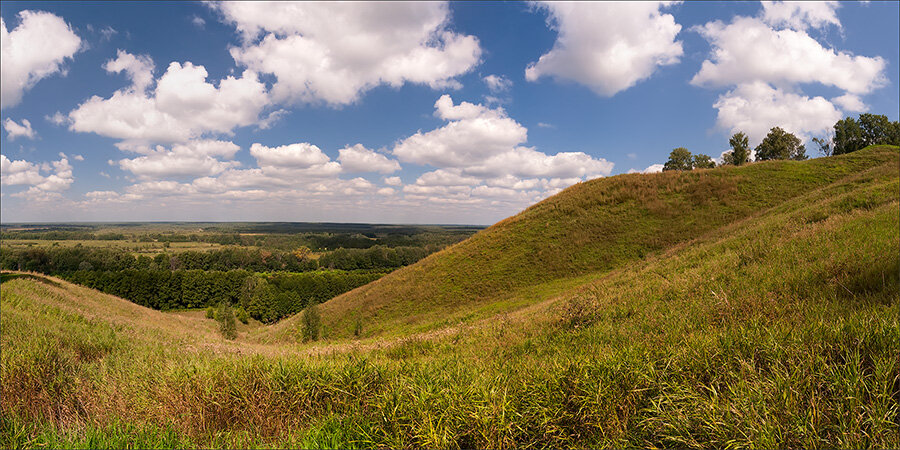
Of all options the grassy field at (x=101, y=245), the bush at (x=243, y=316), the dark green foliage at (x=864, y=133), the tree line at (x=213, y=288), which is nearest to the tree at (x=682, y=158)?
the dark green foliage at (x=864, y=133)

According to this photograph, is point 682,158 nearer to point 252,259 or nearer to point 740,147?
point 740,147

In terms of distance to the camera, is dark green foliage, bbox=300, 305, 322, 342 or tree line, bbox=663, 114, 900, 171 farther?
tree line, bbox=663, 114, 900, 171

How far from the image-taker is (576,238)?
27703 millimetres

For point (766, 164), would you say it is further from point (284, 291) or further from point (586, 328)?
point (284, 291)

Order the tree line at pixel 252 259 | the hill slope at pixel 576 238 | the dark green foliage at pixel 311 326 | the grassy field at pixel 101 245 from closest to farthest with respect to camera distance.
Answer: the hill slope at pixel 576 238 < the dark green foliage at pixel 311 326 < the tree line at pixel 252 259 < the grassy field at pixel 101 245

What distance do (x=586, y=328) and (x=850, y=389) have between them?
4673mm

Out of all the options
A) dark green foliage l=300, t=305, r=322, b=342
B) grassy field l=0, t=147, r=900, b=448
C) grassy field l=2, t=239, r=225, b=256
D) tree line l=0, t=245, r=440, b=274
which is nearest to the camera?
grassy field l=0, t=147, r=900, b=448

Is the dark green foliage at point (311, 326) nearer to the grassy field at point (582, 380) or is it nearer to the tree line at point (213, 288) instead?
the grassy field at point (582, 380)

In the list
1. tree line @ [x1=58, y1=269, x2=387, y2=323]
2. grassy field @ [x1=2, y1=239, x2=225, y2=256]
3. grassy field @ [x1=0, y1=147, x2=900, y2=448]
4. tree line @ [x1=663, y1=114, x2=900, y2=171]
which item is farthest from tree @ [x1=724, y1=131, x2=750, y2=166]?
grassy field @ [x1=2, y1=239, x2=225, y2=256]

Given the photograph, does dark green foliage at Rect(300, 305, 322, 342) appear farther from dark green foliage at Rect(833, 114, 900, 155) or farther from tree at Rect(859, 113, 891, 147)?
tree at Rect(859, 113, 891, 147)

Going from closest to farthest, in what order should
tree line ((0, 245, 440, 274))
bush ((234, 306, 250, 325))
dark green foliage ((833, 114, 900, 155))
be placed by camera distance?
dark green foliage ((833, 114, 900, 155))
bush ((234, 306, 250, 325))
tree line ((0, 245, 440, 274))

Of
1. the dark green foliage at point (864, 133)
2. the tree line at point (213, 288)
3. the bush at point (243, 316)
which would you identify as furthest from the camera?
the tree line at point (213, 288)

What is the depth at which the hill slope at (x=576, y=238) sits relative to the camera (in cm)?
2409

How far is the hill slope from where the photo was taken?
24.1 metres
